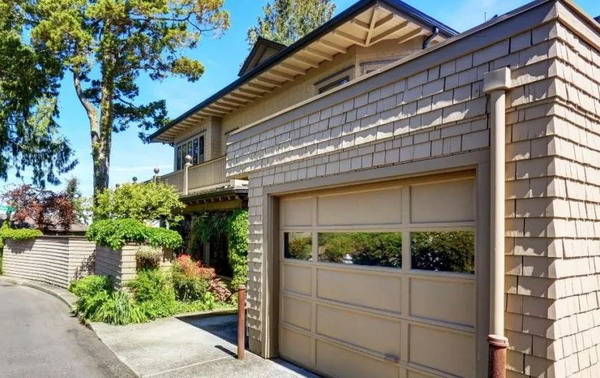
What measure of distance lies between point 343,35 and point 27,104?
19.2 meters

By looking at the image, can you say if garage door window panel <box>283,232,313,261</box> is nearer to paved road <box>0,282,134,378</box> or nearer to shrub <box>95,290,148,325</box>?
paved road <box>0,282,134,378</box>

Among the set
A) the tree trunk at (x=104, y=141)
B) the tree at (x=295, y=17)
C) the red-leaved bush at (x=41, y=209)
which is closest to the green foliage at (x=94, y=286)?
the tree trunk at (x=104, y=141)

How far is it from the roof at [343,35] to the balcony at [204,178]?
2517mm

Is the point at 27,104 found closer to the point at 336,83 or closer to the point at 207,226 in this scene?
the point at 207,226

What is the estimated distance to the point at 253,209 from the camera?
7.11 metres

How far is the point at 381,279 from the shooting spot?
197 inches

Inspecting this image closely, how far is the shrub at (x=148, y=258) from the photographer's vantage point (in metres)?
10.4

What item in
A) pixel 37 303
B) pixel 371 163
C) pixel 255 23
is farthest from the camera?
pixel 255 23

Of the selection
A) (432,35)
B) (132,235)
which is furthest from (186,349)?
(432,35)

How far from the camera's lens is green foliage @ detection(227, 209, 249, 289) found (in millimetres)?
10789

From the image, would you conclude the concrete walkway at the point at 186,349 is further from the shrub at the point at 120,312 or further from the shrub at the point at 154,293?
the shrub at the point at 154,293

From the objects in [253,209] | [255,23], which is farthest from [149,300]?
[255,23]

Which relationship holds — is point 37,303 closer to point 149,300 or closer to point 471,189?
point 149,300

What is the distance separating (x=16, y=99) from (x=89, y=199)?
998 cm
